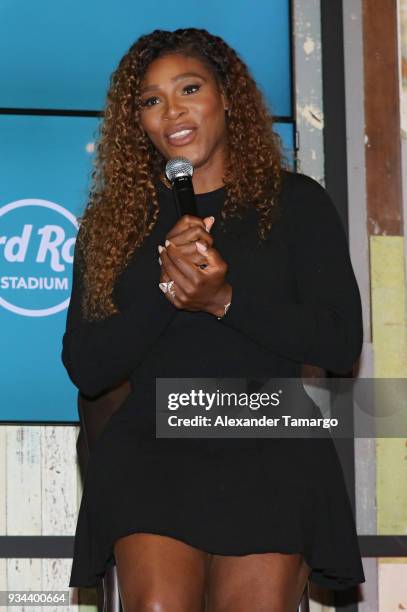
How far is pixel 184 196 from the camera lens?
178 centimetres

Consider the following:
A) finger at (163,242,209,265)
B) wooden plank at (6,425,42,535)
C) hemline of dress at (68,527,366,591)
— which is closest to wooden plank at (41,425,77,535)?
wooden plank at (6,425,42,535)

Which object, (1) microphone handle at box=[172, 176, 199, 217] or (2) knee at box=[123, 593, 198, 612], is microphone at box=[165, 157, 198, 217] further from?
(2) knee at box=[123, 593, 198, 612]

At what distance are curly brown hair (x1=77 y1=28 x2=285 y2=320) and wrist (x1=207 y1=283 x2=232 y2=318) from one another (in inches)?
11.1

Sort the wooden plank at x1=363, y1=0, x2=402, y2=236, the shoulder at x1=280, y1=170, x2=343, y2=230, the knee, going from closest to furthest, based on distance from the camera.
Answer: the knee
the shoulder at x1=280, y1=170, x2=343, y2=230
the wooden plank at x1=363, y1=0, x2=402, y2=236

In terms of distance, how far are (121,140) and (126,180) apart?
0.10 m

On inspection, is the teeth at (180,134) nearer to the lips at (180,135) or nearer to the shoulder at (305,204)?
the lips at (180,135)

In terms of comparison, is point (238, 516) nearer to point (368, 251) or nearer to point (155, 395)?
point (155, 395)

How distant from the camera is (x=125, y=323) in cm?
189

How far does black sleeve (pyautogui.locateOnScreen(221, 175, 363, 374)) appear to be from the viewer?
6.04ft

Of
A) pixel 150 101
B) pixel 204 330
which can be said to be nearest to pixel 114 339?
pixel 204 330

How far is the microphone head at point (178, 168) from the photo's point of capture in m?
1.88

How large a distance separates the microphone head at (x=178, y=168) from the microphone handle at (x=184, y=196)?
0.03 m

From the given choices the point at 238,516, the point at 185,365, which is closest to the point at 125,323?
the point at 185,365

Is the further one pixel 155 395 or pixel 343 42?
pixel 343 42
